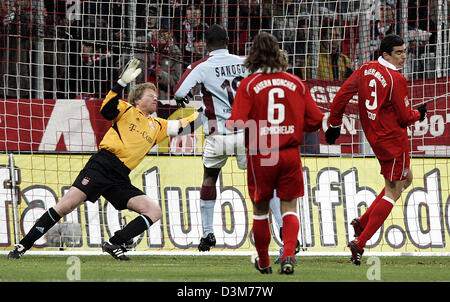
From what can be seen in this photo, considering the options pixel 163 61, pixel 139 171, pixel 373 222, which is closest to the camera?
pixel 373 222

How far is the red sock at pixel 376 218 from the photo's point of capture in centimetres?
812

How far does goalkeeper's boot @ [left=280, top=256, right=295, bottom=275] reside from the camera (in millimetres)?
6434

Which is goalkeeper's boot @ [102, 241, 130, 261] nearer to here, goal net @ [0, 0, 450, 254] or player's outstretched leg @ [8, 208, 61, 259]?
player's outstretched leg @ [8, 208, 61, 259]

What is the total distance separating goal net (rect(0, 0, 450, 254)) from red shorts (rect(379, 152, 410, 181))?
2.26 meters

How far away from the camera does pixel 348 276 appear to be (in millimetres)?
6945

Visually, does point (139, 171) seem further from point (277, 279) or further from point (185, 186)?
point (277, 279)

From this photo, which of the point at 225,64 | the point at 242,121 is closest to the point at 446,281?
the point at 242,121

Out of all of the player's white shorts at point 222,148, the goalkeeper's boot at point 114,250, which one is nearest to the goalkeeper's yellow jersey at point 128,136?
the player's white shorts at point 222,148

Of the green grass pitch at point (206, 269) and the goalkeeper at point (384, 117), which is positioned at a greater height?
the goalkeeper at point (384, 117)

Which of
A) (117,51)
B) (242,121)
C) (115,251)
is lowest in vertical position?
(115,251)

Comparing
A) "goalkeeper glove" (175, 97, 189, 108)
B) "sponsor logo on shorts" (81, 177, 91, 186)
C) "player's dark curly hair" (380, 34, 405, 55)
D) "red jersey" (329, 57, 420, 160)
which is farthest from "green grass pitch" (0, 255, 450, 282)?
"player's dark curly hair" (380, 34, 405, 55)

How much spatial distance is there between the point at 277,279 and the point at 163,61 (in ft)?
22.8

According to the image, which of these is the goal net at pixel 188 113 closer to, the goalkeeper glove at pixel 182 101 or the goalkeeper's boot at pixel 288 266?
the goalkeeper glove at pixel 182 101

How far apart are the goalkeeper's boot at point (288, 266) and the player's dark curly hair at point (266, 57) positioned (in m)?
1.43
